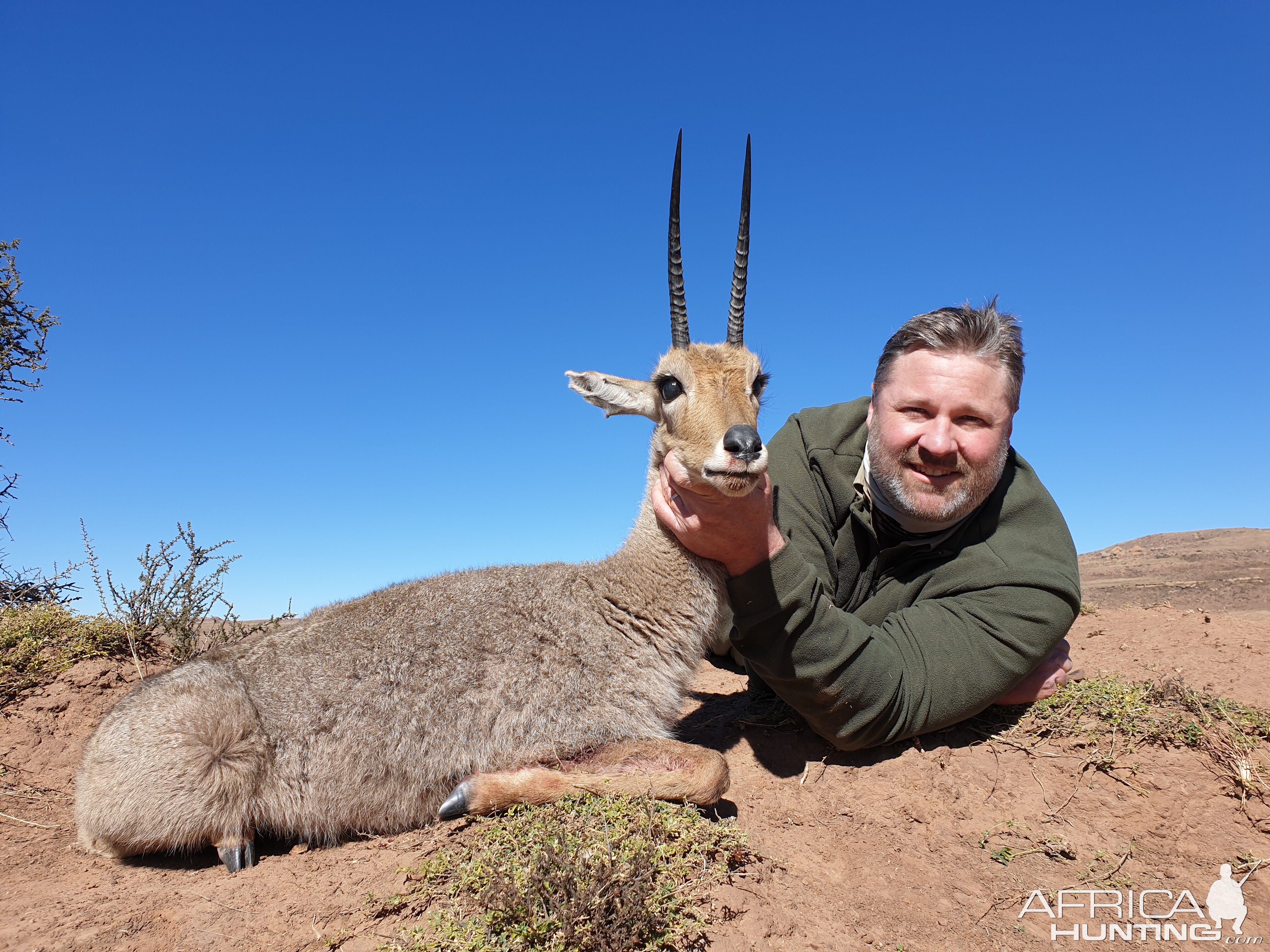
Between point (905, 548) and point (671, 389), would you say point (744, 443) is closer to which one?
point (671, 389)

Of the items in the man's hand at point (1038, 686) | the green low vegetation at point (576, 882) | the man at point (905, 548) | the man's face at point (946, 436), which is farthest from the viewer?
the man's hand at point (1038, 686)

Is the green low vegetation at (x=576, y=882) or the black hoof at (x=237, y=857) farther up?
the green low vegetation at (x=576, y=882)

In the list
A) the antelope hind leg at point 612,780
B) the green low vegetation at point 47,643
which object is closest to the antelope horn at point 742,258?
the antelope hind leg at point 612,780

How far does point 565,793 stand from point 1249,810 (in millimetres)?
4409

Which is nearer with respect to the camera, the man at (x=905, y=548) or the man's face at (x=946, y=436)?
the man at (x=905, y=548)

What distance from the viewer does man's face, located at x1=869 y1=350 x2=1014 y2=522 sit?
5668 mm

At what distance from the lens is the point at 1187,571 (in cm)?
2141

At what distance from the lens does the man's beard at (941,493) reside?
5.68 meters

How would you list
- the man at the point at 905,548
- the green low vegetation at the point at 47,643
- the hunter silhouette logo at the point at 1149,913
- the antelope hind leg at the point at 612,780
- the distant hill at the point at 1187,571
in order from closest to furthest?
the hunter silhouette logo at the point at 1149,913
the antelope hind leg at the point at 612,780
the man at the point at 905,548
the green low vegetation at the point at 47,643
the distant hill at the point at 1187,571

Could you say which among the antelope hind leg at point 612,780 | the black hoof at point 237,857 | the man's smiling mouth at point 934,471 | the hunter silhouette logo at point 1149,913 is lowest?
the hunter silhouette logo at point 1149,913

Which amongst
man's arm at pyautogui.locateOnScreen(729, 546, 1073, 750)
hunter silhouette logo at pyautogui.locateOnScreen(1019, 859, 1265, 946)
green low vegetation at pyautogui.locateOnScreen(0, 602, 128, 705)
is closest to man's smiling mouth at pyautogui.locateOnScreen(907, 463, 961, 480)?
Answer: man's arm at pyautogui.locateOnScreen(729, 546, 1073, 750)

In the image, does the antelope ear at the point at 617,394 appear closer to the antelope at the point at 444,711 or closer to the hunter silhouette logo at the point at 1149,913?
the antelope at the point at 444,711

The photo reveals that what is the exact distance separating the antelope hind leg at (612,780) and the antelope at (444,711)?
0.01 m

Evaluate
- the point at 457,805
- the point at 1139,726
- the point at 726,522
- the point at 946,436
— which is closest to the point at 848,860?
the point at 726,522
